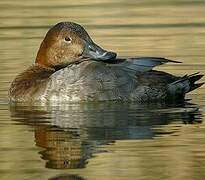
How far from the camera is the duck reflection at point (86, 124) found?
8.52 meters

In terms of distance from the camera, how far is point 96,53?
11.4 m

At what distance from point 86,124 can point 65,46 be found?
6.86 ft

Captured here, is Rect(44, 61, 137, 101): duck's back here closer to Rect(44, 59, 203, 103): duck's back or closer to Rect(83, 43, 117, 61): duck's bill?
Rect(44, 59, 203, 103): duck's back

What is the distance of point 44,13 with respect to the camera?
66.9 feet

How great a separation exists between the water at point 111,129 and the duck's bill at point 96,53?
50 centimetres

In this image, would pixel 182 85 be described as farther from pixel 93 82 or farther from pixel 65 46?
pixel 65 46

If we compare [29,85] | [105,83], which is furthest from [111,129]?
[29,85]

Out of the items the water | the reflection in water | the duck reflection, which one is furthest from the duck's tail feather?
the reflection in water

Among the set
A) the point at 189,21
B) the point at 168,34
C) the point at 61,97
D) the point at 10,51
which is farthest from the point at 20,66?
the point at 189,21

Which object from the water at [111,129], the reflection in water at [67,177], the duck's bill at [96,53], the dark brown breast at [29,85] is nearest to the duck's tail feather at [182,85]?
the water at [111,129]

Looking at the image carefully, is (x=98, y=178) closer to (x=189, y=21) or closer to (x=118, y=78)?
(x=118, y=78)

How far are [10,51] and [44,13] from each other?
5566mm

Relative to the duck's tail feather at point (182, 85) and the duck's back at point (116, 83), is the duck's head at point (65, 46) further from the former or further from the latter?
the duck's tail feather at point (182, 85)

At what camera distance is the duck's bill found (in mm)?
11188
